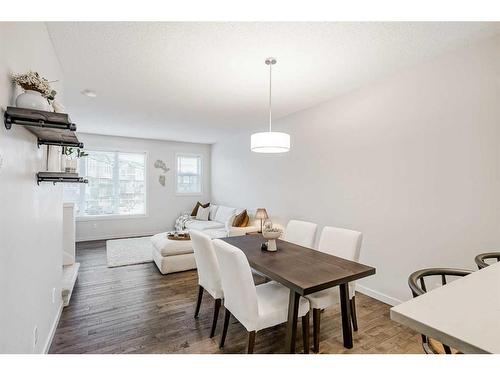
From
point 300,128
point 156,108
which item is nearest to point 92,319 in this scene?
point 156,108

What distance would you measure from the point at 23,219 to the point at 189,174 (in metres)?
5.86

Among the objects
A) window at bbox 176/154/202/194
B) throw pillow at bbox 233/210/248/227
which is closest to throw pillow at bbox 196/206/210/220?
window at bbox 176/154/202/194

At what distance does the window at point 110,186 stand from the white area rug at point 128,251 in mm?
941

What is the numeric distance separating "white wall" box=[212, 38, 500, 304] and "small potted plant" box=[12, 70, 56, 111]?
2777 millimetres

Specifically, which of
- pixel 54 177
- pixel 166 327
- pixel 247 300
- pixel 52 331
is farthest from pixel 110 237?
pixel 247 300

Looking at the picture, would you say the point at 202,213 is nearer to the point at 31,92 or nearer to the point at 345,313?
the point at 345,313

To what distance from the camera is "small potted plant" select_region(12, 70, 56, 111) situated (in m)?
1.30

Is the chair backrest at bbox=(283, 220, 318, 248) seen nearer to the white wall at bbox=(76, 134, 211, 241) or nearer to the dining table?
the dining table

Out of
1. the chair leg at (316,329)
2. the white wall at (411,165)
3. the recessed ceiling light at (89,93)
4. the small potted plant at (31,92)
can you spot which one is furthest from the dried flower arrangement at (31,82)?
the white wall at (411,165)

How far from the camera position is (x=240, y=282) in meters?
1.74

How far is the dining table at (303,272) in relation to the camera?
172 centimetres

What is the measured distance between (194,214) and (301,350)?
515cm

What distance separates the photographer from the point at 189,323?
96.2 inches

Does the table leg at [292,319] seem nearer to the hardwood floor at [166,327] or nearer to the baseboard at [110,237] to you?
the hardwood floor at [166,327]
